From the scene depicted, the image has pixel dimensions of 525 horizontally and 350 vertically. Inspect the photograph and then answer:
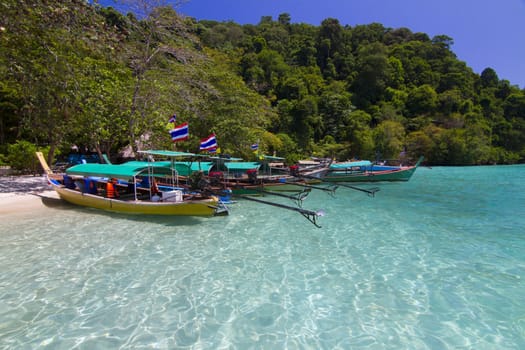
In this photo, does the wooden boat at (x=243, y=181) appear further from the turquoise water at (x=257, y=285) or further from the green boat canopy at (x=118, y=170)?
the turquoise water at (x=257, y=285)

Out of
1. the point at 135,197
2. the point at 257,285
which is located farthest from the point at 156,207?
the point at 257,285

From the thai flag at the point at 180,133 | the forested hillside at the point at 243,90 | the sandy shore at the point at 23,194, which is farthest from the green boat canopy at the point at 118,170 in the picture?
the forested hillside at the point at 243,90

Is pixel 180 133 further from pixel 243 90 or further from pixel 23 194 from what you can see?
pixel 243 90

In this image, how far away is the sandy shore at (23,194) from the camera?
13.2 metres

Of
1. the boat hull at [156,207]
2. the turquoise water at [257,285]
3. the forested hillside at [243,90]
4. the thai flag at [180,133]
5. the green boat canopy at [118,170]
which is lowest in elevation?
the turquoise water at [257,285]

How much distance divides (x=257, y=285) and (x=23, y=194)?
15.6 meters

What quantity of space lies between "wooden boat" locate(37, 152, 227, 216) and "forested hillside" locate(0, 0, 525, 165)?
4.13 m

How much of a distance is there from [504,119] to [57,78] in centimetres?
9503

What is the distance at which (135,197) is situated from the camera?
38.8ft

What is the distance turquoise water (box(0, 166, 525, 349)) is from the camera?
4676mm

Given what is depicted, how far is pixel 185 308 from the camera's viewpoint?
5.35 metres

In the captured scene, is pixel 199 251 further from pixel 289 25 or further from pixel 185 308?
pixel 289 25

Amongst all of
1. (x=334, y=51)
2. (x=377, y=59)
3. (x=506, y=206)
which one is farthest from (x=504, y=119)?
(x=506, y=206)

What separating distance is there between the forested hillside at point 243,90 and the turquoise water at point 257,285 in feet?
25.4
